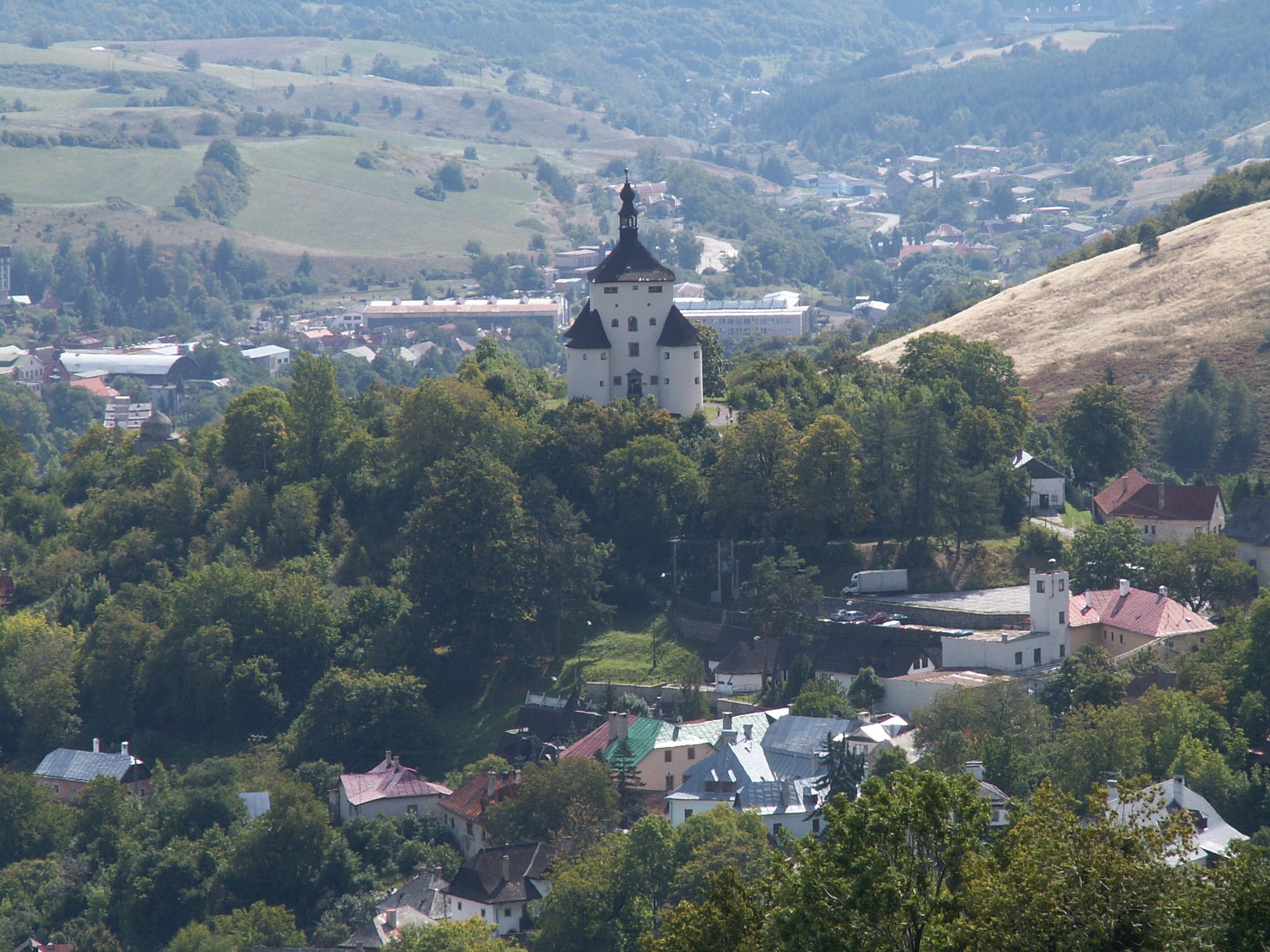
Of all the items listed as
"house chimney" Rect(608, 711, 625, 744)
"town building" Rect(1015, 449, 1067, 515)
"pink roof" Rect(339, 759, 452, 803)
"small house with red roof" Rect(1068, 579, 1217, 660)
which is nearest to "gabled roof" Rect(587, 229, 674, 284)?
"town building" Rect(1015, 449, 1067, 515)

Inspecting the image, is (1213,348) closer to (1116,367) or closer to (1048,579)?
(1116,367)

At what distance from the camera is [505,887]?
6019 cm

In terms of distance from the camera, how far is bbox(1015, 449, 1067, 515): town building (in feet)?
264

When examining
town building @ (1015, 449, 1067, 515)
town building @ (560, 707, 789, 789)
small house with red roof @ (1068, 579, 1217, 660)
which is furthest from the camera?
town building @ (1015, 449, 1067, 515)

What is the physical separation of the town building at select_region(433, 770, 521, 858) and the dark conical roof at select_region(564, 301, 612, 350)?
22.3 metres

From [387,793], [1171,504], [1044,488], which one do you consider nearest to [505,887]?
[387,793]

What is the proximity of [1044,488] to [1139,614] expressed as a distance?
37.4 feet

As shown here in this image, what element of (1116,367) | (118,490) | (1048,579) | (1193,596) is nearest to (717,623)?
(1048,579)

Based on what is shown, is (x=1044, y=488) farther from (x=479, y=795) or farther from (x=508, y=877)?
(x=508, y=877)

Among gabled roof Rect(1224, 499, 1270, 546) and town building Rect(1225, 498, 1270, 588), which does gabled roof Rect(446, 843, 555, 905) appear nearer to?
town building Rect(1225, 498, 1270, 588)

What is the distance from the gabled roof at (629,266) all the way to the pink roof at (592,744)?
22.0 meters

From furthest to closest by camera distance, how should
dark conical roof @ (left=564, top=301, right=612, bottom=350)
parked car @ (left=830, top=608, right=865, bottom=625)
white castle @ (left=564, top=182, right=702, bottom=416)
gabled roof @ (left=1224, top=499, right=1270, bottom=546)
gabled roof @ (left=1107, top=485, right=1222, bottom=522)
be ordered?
dark conical roof @ (left=564, top=301, right=612, bottom=350), white castle @ (left=564, top=182, right=702, bottom=416), gabled roof @ (left=1107, top=485, right=1222, bottom=522), gabled roof @ (left=1224, top=499, right=1270, bottom=546), parked car @ (left=830, top=608, right=865, bottom=625)

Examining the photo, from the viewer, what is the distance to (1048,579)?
68.8 metres

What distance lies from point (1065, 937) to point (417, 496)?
56.7 m
